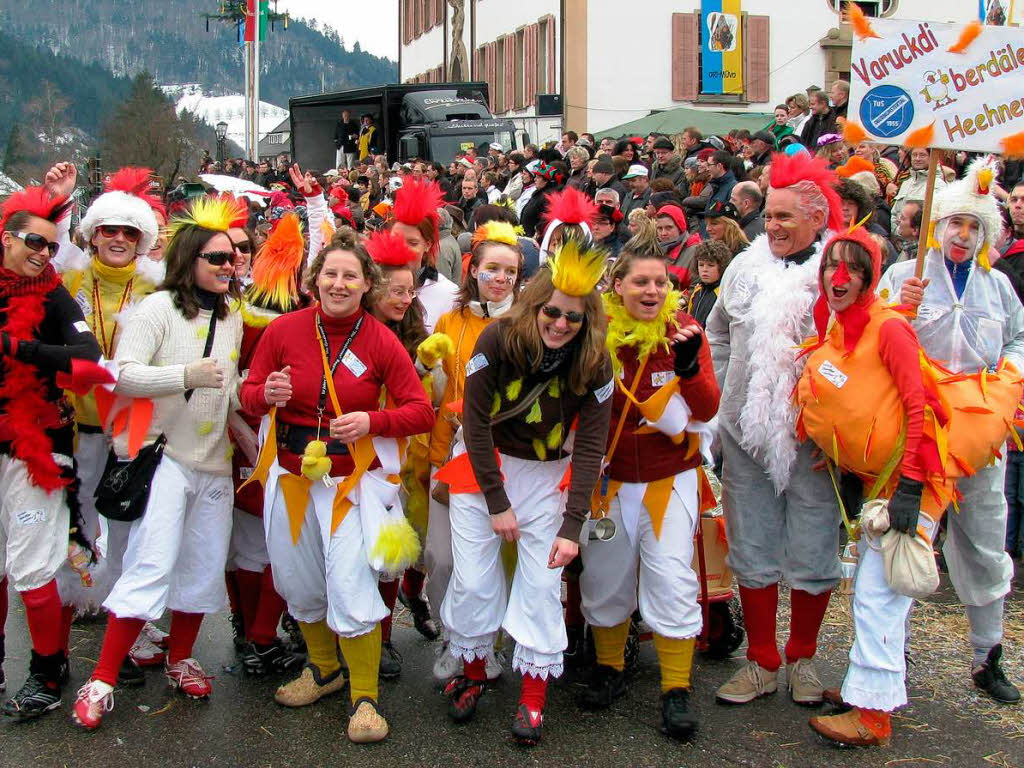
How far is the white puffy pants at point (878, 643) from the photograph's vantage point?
147 inches

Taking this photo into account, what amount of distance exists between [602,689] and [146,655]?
1971 millimetres

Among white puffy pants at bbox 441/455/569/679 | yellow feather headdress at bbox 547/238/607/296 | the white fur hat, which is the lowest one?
white puffy pants at bbox 441/455/569/679

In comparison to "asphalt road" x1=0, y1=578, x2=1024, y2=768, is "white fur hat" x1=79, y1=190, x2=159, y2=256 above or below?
above

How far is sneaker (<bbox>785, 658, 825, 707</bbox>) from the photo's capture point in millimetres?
4164

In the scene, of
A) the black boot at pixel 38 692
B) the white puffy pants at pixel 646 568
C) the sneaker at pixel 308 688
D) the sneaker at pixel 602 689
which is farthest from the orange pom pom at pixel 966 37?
the black boot at pixel 38 692

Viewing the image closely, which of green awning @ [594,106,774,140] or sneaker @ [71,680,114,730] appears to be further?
green awning @ [594,106,774,140]

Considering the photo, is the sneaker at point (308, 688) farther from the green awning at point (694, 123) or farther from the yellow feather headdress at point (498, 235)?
the green awning at point (694, 123)

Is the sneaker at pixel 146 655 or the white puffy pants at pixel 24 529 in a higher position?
the white puffy pants at pixel 24 529

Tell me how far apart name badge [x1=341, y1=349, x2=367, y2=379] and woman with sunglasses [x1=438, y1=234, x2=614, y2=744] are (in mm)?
431

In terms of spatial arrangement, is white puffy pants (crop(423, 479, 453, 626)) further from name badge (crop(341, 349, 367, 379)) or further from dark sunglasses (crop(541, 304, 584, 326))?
dark sunglasses (crop(541, 304, 584, 326))

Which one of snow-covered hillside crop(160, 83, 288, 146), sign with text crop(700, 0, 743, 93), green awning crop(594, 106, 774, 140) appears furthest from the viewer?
snow-covered hillside crop(160, 83, 288, 146)

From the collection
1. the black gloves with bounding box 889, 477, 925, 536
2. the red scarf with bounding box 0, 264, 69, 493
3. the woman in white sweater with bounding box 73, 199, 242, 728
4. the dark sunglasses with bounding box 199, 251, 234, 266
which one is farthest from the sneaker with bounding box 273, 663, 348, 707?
the black gloves with bounding box 889, 477, 925, 536

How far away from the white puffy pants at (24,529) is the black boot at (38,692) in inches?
13.2

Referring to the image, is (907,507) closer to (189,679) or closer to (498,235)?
(498,235)
